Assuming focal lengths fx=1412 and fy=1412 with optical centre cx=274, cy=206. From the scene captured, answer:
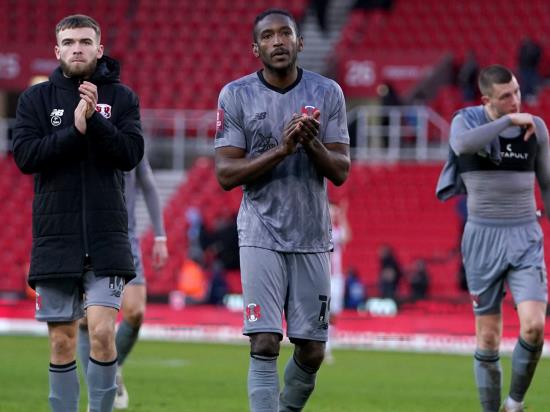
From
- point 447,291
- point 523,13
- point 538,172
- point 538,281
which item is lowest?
point 447,291

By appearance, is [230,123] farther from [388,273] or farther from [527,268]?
[388,273]

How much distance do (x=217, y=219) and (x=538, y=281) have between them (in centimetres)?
1671

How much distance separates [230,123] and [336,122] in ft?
2.07

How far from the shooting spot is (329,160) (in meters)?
8.03

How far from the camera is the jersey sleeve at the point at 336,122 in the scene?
830cm

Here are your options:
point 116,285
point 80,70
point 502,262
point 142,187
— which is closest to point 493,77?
point 502,262

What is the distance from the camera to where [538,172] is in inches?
409

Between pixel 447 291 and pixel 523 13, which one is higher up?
pixel 523 13

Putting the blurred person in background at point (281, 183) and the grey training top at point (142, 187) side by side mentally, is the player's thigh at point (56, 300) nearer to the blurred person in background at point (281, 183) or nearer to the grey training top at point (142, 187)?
the blurred person in background at point (281, 183)

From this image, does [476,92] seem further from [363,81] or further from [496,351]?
[496,351]

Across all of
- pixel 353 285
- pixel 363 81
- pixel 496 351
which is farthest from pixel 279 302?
pixel 363 81

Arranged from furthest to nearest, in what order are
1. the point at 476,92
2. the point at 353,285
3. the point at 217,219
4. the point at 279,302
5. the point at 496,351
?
the point at 476,92, the point at 217,219, the point at 353,285, the point at 496,351, the point at 279,302

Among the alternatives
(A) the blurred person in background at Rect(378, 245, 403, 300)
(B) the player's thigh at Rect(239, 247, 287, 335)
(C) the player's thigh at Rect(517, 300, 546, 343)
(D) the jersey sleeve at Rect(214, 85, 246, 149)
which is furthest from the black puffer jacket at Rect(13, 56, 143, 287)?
(A) the blurred person in background at Rect(378, 245, 403, 300)

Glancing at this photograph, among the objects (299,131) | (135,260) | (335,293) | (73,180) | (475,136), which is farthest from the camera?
(335,293)
